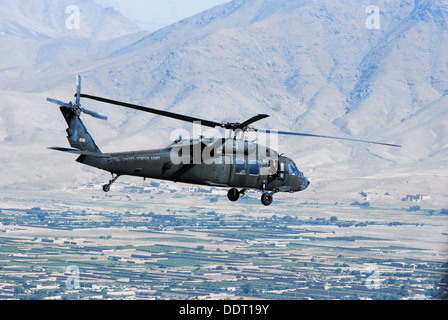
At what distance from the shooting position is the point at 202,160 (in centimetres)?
5231

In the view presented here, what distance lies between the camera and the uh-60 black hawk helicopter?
162 feet

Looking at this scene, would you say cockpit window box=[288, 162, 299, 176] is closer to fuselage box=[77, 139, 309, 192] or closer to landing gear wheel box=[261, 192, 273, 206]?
fuselage box=[77, 139, 309, 192]

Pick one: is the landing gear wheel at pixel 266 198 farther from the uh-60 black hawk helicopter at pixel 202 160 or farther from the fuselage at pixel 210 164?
the fuselage at pixel 210 164

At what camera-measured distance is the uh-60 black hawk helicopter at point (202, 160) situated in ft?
162

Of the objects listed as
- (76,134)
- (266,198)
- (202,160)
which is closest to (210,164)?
(202,160)

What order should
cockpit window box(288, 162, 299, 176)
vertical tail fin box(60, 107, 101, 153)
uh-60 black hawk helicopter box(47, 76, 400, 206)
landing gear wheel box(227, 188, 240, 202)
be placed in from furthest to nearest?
cockpit window box(288, 162, 299, 176) < landing gear wheel box(227, 188, 240, 202) < vertical tail fin box(60, 107, 101, 153) < uh-60 black hawk helicopter box(47, 76, 400, 206)

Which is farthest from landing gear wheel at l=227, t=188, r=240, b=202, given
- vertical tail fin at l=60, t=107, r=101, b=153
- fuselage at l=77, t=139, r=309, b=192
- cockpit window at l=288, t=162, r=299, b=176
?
vertical tail fin at l=60, t=107, r=101, b=153

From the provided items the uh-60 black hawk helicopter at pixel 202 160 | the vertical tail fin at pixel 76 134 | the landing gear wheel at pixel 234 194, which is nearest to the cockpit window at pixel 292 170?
the uh-60 black hawk helicopter at pixel 202 160

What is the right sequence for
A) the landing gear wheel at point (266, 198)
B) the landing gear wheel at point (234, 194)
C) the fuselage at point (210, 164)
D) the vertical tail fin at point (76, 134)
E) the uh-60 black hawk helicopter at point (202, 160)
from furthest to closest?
the landing gear wheel at point (266, 198) < the landing gear wheel at point (234, 194) < the fuselage at point (210, 164) < the vertical tail fin at point (76, 134) < the uh-60 black hawk helicopter at point (202, 160)

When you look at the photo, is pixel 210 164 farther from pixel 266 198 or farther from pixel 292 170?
pixel 292 170
